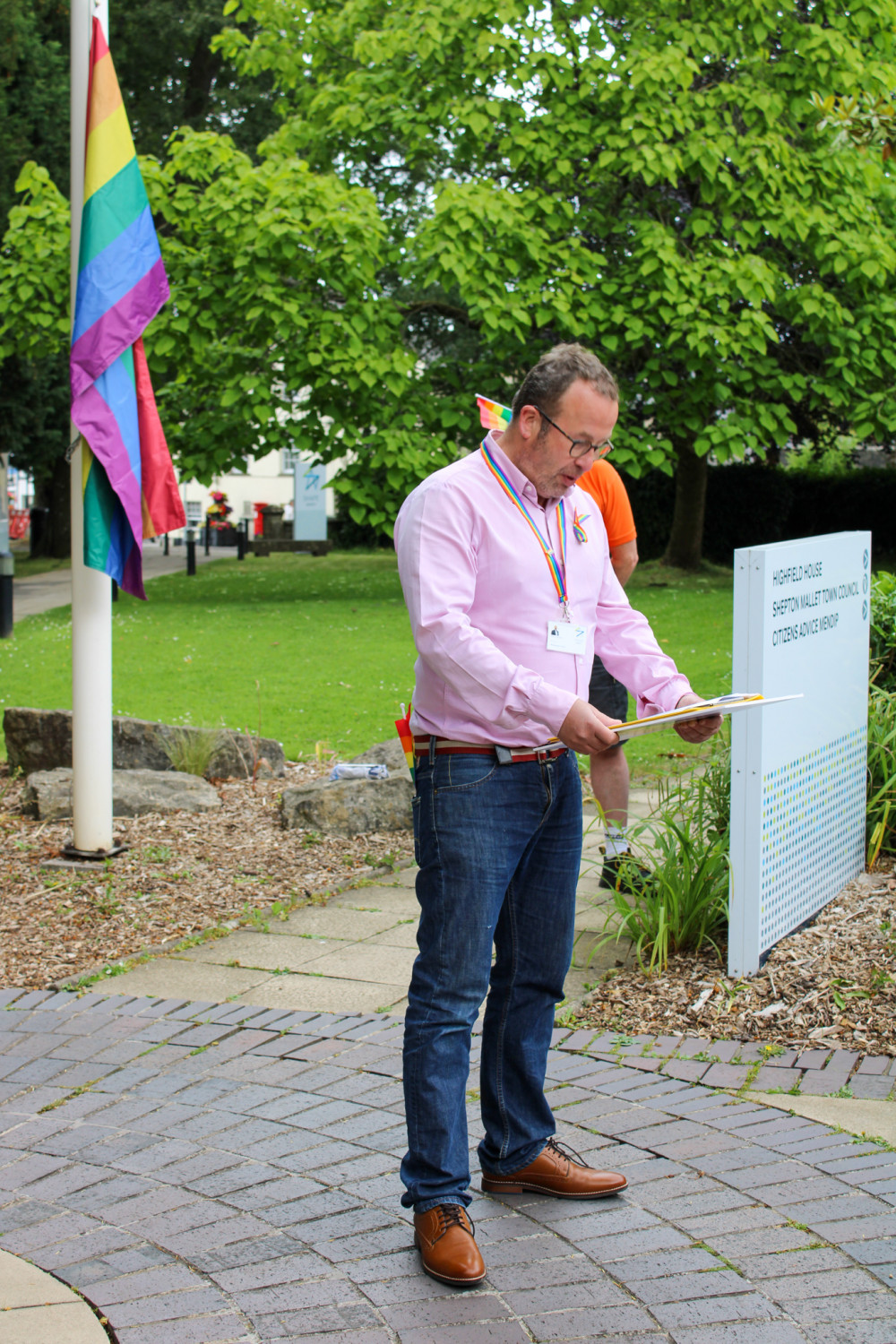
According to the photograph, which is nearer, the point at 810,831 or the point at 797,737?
the point at 797,737

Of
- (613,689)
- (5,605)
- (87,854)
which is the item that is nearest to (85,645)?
(87,854)

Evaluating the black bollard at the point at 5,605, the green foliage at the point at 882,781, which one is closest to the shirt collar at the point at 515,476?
the green foliage at the point at 882,781

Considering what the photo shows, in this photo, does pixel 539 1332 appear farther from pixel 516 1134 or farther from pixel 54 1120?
pixel 54 1120

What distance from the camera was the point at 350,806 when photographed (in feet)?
22.3

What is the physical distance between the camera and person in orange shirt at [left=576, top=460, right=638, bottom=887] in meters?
5.40

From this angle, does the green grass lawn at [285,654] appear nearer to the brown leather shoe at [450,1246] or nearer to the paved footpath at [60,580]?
the paved footpath at [60,580]

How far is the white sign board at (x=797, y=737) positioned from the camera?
4.53 metres

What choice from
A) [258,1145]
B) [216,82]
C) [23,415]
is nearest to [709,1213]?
[258,1145]

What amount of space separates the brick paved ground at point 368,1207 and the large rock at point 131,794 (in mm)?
2782

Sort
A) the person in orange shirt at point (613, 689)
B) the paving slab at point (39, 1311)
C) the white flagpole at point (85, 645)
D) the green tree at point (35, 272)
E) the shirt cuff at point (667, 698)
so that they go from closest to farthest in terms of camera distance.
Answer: the paving slab at point (39, 1311) → the shirt cuff at point (667, 698) → the person in orange shirt at point (613, 689) → the white flagpole at point (85, 645) → the green tree at point (35, 272)

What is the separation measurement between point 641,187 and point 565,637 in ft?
63.6

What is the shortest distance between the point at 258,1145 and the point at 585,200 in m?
19.1

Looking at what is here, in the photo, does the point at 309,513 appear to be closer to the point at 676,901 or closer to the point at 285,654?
the point at 285,654

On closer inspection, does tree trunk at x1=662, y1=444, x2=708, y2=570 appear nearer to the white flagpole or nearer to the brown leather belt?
the white flagpole
